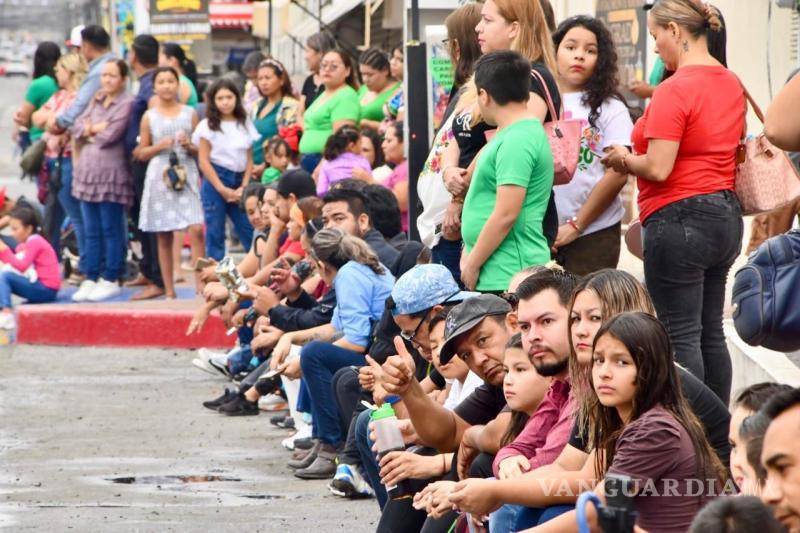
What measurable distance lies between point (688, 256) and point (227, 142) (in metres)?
7.63

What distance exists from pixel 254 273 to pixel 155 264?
2915 millimetres

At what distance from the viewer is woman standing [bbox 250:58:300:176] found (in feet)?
45.1

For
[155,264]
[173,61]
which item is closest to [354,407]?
[155,264]

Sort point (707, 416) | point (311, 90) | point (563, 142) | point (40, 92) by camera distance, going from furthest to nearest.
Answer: point (40, 92)
point (311, 90)
point (563, 142)
point (707, 416)

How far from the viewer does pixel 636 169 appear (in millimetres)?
6133

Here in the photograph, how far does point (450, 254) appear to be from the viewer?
725 centimetres

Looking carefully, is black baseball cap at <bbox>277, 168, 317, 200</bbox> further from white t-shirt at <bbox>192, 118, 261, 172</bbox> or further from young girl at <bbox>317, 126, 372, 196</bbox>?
white t-shirt at <bbox>192, 118, 261, 172</bbox>

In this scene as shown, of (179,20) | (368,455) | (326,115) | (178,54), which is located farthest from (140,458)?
(179,20)

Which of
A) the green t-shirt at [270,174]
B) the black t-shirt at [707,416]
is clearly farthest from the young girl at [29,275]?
the black t-shirt at [707,416]

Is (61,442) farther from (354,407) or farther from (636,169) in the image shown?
(636,169)

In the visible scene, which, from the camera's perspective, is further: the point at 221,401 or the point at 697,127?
the point at 221,401

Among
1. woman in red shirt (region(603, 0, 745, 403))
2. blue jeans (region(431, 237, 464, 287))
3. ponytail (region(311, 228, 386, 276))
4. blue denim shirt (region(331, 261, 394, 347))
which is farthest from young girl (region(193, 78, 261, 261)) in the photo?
woman in red shirt (region(603, 0, 745, 403))

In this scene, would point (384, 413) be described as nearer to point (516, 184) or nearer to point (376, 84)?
point (516, 184)

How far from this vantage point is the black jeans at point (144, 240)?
43.6 ft
